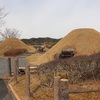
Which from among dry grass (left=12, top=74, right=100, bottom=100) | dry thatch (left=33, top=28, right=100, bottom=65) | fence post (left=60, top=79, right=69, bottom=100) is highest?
dry thatch (left=33, top=28, right=100, bottom=65)

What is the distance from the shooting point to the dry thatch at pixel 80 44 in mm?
24159

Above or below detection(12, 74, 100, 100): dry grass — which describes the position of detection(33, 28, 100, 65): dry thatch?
above

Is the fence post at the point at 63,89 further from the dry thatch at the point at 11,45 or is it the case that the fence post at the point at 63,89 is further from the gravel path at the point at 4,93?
the dry thatch at the point at 11,45

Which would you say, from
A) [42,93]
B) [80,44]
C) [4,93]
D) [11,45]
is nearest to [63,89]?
[42,93]

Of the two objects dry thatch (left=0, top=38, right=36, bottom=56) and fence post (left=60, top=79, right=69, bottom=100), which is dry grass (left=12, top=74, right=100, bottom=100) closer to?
fence post (left=60, top=79, right=69, bottom=100)

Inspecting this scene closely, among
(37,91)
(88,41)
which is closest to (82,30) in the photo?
(88,41)

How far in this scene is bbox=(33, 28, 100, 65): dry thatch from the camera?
79.3 ft

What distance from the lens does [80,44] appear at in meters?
25.4

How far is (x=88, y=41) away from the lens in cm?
2600

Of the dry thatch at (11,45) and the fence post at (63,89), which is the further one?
the dry thatch at (11,45)

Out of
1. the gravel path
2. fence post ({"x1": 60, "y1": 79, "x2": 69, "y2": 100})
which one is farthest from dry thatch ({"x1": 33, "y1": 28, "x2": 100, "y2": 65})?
fence post ({"x1": 60, "y1": 79, "x2": 69, "y2": 100})

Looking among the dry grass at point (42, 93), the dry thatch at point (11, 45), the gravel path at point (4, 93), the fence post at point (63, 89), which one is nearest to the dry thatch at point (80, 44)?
the gravel path at point (4, 93)

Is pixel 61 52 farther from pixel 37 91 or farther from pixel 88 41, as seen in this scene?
pixel 37 91

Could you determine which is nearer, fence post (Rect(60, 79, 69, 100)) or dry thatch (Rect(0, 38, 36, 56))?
fence post (Rect(60, 79, 69, 100))
